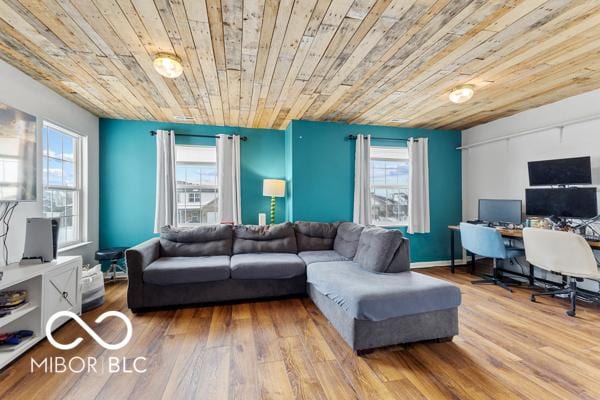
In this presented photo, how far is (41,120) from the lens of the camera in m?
2.72

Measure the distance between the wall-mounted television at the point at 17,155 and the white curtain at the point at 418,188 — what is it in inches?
189

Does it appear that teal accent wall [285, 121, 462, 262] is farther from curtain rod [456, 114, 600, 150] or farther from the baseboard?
curtain rod [456, 114, 600, 150]

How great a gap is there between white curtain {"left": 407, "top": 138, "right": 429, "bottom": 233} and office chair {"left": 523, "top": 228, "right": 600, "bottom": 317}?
1.55 m

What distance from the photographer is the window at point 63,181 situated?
2992 mm

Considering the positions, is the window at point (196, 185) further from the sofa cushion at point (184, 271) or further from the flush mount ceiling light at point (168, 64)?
the flush mount ceiling light at point (168, 64)

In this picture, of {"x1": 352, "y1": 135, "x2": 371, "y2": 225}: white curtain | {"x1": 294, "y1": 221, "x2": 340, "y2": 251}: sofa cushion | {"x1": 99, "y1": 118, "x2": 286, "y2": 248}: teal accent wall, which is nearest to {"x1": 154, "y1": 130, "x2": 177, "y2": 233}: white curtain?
{"x1": 99, "y1": 118, "x2": 286, "y2": 248}: teal accent wall

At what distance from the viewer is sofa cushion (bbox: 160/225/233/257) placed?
10.8 ft

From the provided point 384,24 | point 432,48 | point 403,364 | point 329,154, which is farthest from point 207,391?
point 329,154

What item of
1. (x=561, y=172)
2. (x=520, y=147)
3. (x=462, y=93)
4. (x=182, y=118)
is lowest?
(x=561, y=172)

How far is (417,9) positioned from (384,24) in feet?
0.71

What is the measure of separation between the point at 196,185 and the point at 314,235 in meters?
2.12

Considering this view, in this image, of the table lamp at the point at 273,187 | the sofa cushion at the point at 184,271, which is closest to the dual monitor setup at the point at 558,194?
the table lamp at the point at 273,187

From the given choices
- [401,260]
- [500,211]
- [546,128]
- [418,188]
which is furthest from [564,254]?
[418,188]

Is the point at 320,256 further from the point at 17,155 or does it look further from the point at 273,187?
the point at 17,155
